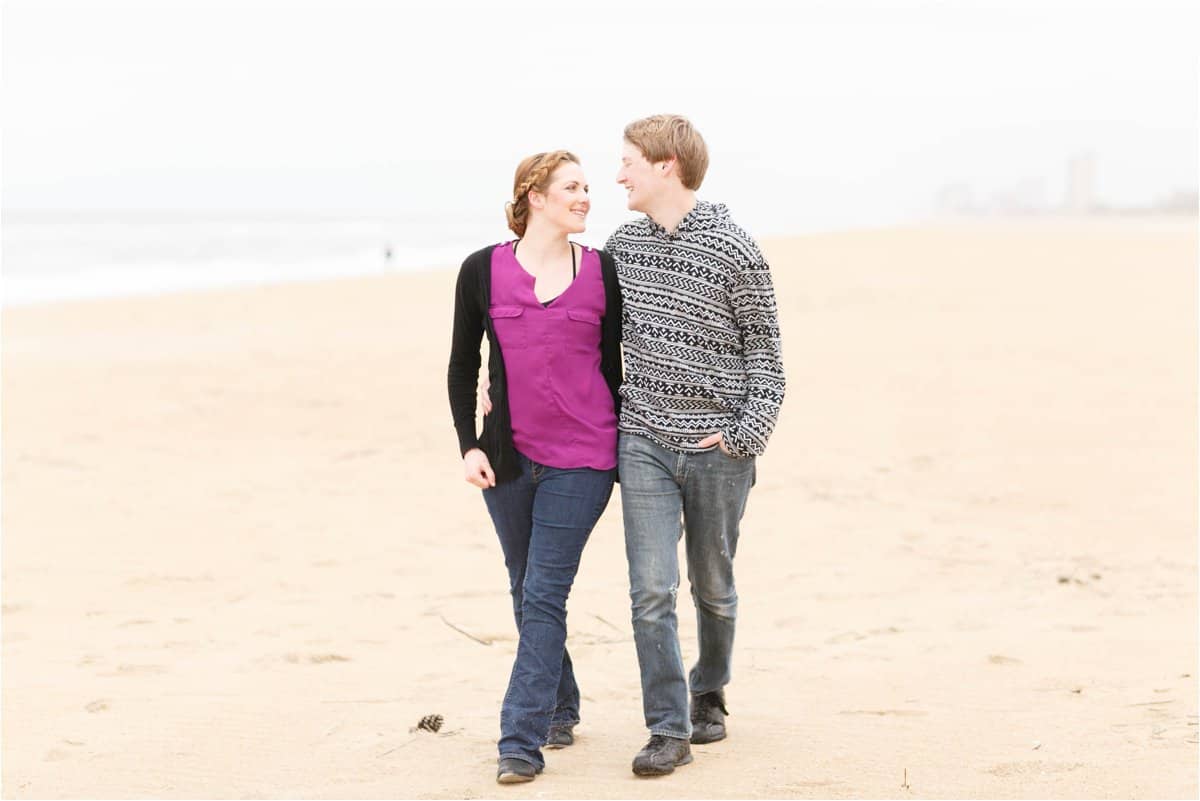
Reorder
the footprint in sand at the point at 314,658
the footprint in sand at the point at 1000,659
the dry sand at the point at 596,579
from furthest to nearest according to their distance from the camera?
the footprint in sand at the point at 314,658
the footprint in sand at the point at 1000,659
the dry sand at the point at 596,579

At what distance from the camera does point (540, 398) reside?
14.1ft

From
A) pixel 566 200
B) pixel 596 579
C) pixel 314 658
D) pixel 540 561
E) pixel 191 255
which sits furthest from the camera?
pixel 191 255

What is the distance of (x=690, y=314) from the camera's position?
430 centimetres

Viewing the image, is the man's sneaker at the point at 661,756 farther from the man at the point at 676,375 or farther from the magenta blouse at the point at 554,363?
the magenta blouse at the point at 554,363

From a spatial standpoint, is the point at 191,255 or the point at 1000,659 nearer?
→ the point at 1000,659

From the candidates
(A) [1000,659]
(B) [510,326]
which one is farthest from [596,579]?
(B) [510,326]

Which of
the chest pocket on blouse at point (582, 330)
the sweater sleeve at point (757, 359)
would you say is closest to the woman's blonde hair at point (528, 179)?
the chest pocket on blouse at point (582, 330)

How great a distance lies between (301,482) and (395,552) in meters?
2.11

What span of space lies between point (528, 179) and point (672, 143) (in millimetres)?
435

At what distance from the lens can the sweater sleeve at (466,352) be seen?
14.3ft

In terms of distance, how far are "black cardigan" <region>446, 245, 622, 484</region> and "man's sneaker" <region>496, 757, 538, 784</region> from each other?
84cm

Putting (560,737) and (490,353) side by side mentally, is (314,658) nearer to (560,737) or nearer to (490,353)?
(560,737)

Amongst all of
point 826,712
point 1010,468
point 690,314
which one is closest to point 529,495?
point 690,314

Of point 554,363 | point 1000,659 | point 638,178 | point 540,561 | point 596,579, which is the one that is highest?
point 638,178
